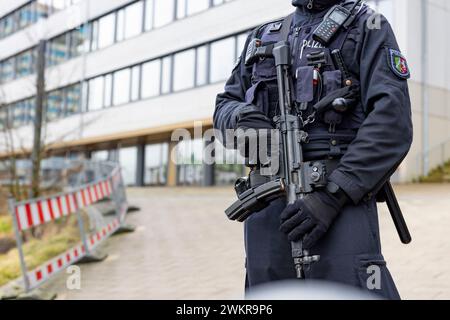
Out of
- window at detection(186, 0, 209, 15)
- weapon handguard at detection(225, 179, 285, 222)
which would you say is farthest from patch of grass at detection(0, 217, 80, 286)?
window at detection(186, 0, 209, 15)

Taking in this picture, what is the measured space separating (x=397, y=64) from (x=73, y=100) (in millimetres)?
28250

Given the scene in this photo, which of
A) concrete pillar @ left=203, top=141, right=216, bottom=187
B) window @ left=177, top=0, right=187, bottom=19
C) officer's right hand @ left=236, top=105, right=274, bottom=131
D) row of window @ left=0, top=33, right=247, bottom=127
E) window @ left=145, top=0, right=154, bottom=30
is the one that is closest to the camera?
officer's right hand @ left=236, top=105, right=274, bottom=131

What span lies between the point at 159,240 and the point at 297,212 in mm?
6848

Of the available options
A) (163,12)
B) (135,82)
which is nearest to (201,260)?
(163,12)

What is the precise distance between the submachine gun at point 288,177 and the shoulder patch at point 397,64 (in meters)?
0.38

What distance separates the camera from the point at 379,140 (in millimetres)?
1874

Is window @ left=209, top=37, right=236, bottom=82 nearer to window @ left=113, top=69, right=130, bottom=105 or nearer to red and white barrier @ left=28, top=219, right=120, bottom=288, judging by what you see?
window @ left=113, top=69, right=130, bottom=105

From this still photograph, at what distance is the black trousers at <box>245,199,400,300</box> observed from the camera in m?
1.86

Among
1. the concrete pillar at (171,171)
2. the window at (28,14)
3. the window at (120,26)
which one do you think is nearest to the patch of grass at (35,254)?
the window at (28,14)

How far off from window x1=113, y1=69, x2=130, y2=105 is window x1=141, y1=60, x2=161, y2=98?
125cm

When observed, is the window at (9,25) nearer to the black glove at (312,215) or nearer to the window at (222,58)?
the window at (222,58)

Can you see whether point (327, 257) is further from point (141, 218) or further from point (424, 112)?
point (424, 112)

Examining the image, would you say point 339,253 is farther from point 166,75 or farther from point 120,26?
point 120,26

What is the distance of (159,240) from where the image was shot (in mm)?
8516
